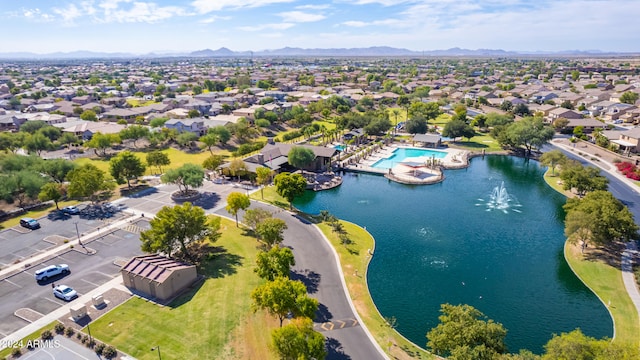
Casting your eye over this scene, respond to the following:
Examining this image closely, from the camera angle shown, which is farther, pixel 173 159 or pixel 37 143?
pixel 173 159

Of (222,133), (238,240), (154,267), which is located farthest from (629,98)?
(154,267)

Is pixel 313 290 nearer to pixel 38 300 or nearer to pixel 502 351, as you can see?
pixel 502 351

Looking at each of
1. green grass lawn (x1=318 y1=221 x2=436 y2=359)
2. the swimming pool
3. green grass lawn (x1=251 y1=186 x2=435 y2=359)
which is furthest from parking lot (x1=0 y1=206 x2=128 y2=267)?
the swimming pool

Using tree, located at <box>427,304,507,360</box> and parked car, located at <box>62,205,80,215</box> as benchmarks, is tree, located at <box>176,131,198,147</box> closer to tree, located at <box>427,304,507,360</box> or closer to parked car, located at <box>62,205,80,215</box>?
parked car, located at <box>62,205,80,215</box>

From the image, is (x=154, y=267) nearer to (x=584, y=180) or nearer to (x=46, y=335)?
(x=46, y=335)

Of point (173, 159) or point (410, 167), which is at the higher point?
point (173, 159)

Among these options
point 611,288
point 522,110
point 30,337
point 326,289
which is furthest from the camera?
point 522,110

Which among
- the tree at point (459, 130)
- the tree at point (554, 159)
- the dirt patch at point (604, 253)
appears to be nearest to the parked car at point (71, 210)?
the dirt patch at point (604, 253)

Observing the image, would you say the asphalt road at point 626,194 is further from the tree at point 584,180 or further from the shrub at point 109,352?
the shrub at point 109,352
